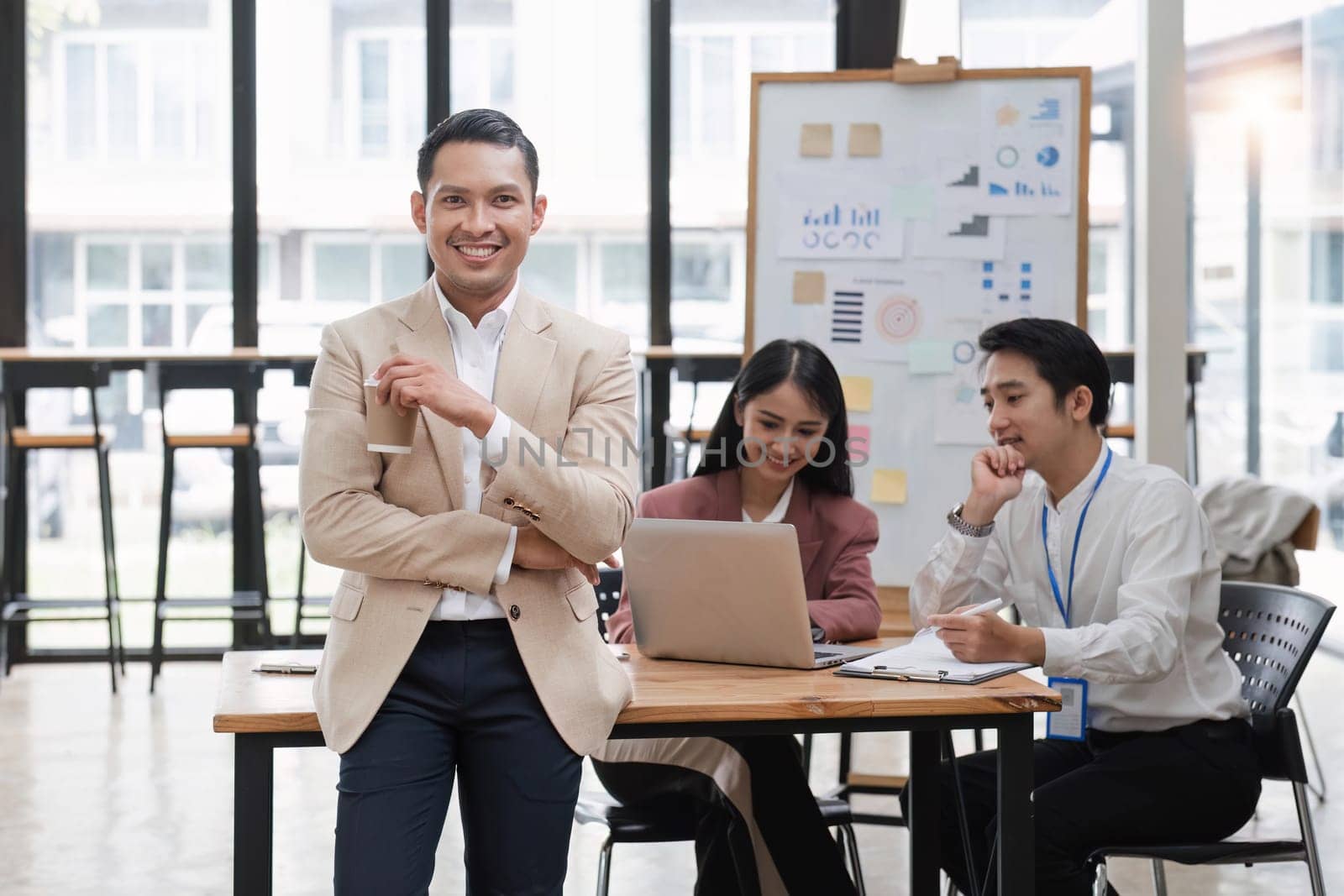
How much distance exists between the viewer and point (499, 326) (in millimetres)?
1923

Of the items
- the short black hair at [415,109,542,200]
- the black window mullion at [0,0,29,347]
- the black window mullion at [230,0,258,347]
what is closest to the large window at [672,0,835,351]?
the black window mullion at [230,0,258,347]

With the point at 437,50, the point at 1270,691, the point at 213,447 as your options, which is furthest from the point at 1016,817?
the point at 437,50

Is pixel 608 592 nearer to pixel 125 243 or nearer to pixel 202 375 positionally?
pixel 202 375

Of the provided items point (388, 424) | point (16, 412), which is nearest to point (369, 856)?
point (388, 424)

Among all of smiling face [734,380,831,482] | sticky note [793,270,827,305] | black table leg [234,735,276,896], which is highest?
sticky note [793,270,827,305]

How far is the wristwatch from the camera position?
2555mm

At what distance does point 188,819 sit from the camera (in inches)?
149

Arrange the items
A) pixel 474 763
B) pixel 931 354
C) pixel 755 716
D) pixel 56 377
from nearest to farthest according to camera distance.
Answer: pixel 474 763 → pixel 755 716 → pixel 931 354 → pixel 56 377

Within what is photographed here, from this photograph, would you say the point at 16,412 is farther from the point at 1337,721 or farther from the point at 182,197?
the point at 1337,721

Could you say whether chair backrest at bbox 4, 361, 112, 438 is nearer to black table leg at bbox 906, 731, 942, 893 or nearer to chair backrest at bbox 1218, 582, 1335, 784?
black table leg at bbox 906, 731, 942, 893

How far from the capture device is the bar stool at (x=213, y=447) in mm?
5469

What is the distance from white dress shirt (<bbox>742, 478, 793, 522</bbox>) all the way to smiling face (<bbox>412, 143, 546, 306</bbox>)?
1047 millimetres

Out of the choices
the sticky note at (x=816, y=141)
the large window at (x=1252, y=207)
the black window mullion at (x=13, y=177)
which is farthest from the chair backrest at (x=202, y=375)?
the large window at (x=1252, y=207)

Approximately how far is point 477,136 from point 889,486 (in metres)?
2.29
